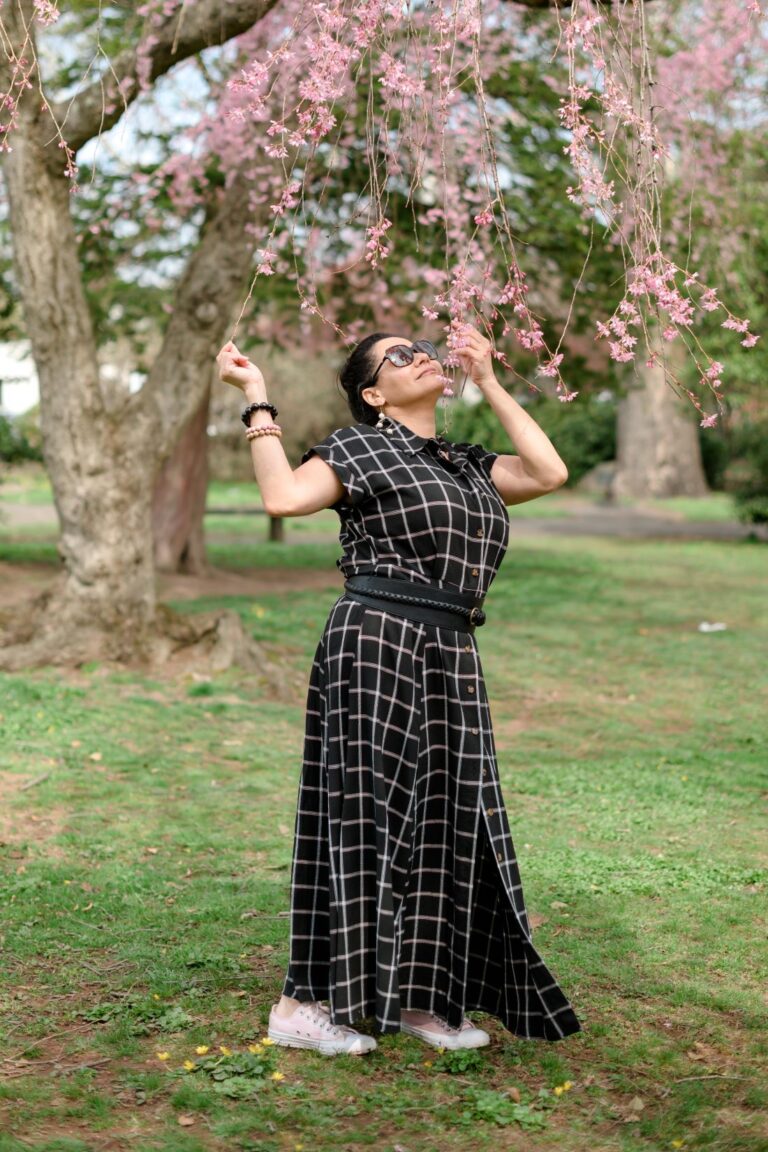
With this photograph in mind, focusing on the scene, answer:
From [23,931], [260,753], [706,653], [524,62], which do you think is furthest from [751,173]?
[23,931]

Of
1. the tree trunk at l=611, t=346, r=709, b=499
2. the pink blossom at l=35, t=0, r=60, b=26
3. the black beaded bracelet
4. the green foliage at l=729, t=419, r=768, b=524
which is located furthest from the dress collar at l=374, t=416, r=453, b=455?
the tree trunk at l=611, t=346, r=709, b=499

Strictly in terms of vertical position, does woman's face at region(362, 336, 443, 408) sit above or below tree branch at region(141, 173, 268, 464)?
below

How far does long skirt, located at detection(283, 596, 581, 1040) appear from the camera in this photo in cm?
350

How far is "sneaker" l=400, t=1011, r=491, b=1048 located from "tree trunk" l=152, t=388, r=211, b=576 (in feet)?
34.3

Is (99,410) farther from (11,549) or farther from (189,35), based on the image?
(11,549)

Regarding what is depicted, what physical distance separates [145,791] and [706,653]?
5.50m

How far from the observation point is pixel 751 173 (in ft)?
50.2

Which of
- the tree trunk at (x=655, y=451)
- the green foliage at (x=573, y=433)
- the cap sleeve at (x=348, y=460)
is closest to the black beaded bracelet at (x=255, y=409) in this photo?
the cap sleeve at (x=348, y=460)

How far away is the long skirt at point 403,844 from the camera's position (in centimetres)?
350

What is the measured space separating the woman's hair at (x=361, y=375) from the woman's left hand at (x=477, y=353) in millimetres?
203

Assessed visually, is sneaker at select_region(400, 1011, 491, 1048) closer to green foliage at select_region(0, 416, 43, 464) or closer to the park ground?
the park ground

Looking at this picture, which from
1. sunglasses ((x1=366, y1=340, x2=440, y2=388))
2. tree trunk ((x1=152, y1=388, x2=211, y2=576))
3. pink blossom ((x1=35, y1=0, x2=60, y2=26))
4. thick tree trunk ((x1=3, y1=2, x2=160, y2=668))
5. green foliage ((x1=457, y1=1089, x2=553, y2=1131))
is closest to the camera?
green foliage ((x1=457, y1=1089, x2=553, y2=1131))

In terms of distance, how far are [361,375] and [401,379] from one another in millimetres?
123

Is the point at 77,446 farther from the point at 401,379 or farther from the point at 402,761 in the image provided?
the point at 402,761
